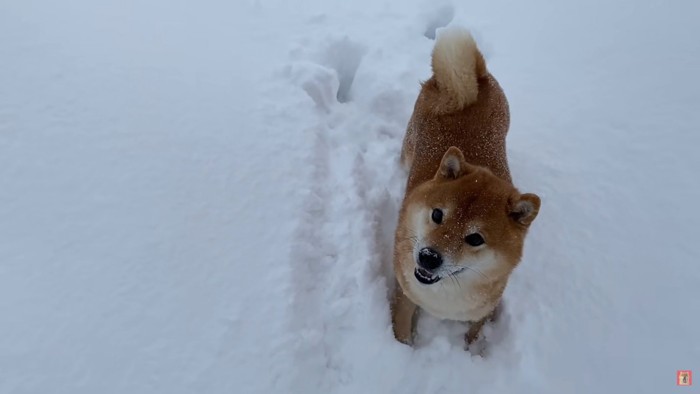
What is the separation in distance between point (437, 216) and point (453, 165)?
10.8 inches

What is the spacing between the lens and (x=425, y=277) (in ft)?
7.18

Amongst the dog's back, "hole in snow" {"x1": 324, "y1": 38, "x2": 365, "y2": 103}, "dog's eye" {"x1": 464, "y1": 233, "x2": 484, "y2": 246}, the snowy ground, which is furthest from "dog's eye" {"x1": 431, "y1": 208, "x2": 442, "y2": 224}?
"hole in snow" {"x1": 324, "y1": 38, "x2": 365, "y2": 103}

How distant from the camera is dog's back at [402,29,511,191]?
2711 millimetres

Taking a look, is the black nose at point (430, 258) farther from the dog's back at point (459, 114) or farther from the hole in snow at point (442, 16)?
the hole in snow at point (442, 16)

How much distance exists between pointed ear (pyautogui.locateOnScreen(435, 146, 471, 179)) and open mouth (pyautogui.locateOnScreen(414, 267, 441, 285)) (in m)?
0.51

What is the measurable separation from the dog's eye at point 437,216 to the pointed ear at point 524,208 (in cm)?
33

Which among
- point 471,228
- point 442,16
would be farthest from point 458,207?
point 442,16

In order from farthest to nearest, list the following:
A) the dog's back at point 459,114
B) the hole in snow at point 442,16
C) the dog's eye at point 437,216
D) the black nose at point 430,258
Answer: the hole in snow at point 442,16
the dog's back at point 459,114
the dog's eye at point 437,216
the black nose at point 430,258

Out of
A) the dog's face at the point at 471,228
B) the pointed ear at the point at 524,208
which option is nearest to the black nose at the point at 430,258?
the dog's face at the point at 471,228

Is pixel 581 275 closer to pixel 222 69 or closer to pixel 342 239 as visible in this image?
pixel 342 239

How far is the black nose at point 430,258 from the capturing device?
2096 millimetres

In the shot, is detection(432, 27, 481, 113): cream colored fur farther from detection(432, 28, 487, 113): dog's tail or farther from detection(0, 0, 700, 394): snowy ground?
detection(0, 0, 700, 394): snowy ground

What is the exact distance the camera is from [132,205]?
99.8 inches

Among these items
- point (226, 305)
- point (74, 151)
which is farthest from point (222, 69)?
point (226, 305)
